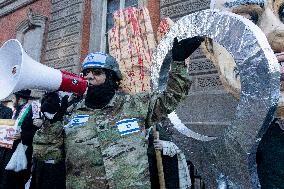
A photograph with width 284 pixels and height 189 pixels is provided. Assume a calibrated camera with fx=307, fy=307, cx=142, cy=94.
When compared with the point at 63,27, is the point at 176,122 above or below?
below

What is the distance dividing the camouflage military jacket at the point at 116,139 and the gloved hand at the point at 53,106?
5.8 inches

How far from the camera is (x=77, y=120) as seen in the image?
2.34 m

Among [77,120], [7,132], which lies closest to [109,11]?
[7,132]

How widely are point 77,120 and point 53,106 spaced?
249mm

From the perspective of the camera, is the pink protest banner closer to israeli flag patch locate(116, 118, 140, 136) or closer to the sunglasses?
the sunglasses

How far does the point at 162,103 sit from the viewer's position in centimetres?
226

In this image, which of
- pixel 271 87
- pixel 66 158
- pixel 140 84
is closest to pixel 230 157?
pixel 271 87

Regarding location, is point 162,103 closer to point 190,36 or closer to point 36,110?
point 190,36

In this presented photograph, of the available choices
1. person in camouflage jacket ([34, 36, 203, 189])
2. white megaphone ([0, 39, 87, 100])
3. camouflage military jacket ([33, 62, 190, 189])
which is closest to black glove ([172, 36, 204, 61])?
person in camouflage jacket ([34, 36, 203, 189])

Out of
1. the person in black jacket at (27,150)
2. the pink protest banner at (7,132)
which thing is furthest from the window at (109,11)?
the person in black jacket at (27,150)

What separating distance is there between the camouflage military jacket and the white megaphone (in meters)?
0.27

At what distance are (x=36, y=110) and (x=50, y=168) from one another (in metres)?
0.59

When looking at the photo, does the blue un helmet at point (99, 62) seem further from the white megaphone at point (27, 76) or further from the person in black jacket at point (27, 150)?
the person in black jacket at point (27, 150)

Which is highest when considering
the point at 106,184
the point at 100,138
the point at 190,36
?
the point at 190,36
